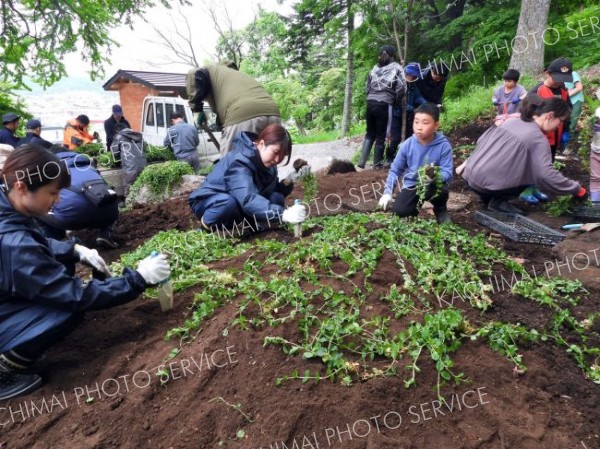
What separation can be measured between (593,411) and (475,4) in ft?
46.5

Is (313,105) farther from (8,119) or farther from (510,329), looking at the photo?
(510,329)

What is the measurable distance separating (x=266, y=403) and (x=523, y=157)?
388 cm

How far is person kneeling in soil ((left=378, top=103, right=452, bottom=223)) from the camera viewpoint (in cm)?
412

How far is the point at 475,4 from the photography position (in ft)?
43.4

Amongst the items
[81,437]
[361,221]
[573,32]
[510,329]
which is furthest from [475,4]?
[81,437]

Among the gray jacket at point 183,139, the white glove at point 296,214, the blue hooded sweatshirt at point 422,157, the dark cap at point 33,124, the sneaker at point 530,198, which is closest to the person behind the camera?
the white glove at point 296,214

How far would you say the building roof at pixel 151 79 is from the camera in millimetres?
20266

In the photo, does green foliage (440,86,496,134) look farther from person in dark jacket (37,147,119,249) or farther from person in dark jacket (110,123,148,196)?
person in dark jacket (37,147,119,249)

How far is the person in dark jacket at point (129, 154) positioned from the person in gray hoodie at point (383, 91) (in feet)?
14.7

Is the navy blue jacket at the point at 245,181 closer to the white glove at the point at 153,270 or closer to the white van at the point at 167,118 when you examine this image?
the white glove at the point at 153,270

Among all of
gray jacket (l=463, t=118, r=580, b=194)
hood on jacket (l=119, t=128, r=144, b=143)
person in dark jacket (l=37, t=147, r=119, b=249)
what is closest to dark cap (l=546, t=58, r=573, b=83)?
gray jacket (l=463, t=118, r=580, b=194)

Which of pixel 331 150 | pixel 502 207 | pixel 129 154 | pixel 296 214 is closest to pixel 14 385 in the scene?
pixel 296 214

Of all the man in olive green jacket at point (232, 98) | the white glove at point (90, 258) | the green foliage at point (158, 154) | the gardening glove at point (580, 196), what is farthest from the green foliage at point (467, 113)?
the white glove at point (90, 258)

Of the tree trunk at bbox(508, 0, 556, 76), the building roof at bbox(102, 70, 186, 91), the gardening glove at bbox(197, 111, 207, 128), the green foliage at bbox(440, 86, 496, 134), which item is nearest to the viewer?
the gardening glove at bbox(197, 111, 207, 128)
